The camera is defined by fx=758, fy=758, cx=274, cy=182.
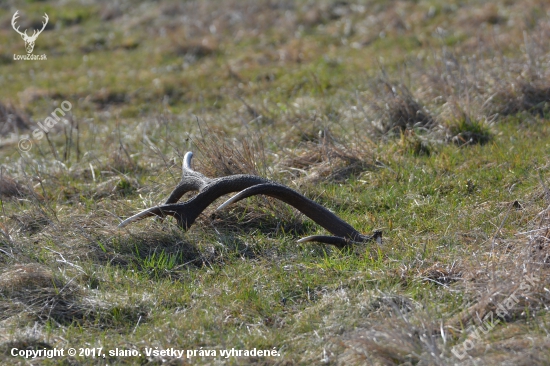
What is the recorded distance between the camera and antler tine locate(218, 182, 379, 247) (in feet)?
15.8

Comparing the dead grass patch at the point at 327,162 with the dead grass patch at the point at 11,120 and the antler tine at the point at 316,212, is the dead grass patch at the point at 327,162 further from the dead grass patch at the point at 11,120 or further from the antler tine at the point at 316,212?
the dead grass patch at the point at 11,120

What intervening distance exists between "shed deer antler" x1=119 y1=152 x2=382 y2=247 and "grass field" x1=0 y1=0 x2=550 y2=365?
0.12m

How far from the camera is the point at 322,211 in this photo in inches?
195

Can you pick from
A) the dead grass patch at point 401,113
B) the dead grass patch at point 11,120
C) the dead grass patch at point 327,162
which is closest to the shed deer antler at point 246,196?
the dead grass patch at point 327,162

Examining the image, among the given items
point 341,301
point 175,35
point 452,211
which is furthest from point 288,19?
point 341,301

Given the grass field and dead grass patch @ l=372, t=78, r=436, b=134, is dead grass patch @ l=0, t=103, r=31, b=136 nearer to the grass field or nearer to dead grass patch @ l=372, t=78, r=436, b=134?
the grass field

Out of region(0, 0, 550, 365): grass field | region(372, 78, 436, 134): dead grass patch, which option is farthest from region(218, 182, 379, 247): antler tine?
region(372, 78, 436, 134): dead grass patch

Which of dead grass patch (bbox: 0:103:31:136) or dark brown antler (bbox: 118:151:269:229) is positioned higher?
dark brown antler (bbox: 118:151:269:229)

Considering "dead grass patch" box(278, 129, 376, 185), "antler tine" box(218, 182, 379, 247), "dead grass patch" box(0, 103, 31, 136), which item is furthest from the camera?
"dead grass patch" box(0, 103, 31, 136)

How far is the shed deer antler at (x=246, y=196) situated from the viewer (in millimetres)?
4867

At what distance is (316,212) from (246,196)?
0.48 metres

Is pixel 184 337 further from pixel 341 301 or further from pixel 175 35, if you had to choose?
pixel 175 35

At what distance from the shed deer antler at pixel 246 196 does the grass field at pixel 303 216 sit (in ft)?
0.38

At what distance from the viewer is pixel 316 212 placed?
4.97 m
